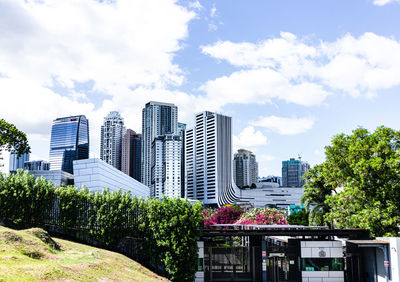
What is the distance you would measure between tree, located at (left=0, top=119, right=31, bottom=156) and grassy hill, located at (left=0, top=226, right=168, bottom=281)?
2773 cm

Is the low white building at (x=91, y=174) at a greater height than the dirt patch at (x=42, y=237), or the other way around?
the low white building at (x=91, y=174)

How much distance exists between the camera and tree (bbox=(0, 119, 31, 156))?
4794cm

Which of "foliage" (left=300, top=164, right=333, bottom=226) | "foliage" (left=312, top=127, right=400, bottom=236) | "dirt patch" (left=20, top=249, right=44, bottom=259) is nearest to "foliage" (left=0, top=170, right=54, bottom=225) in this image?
"dirt patch" (left=20, top=249, right=44, bottom=259)

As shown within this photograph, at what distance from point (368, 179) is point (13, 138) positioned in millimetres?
44272

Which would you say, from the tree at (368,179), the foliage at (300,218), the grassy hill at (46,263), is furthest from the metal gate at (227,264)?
the foliage at (300,218)

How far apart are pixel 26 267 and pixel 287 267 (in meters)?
24.2

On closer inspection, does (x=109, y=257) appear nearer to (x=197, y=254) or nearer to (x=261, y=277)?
(x=197, y=254)

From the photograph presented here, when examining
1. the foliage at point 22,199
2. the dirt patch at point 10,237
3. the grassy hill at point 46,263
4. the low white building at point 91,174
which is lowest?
the grassy hill at point 46,263

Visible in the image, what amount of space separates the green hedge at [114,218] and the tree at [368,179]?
14.3m

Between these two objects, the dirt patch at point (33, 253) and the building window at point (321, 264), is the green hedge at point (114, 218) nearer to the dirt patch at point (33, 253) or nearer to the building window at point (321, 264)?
the building window at point (321, 264)

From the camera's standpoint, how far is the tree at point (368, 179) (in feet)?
99.8

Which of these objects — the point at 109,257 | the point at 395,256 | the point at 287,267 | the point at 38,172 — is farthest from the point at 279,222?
the point at 38,172

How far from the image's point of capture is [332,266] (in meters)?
32.1

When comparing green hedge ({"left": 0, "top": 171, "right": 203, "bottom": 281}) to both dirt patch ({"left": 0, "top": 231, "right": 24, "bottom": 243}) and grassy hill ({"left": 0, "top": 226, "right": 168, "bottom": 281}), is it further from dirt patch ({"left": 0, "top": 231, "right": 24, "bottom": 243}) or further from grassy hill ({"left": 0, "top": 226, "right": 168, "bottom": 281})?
dirt patch ({"left": 0, "top": 231, "right": 24, "bottom": 243})
